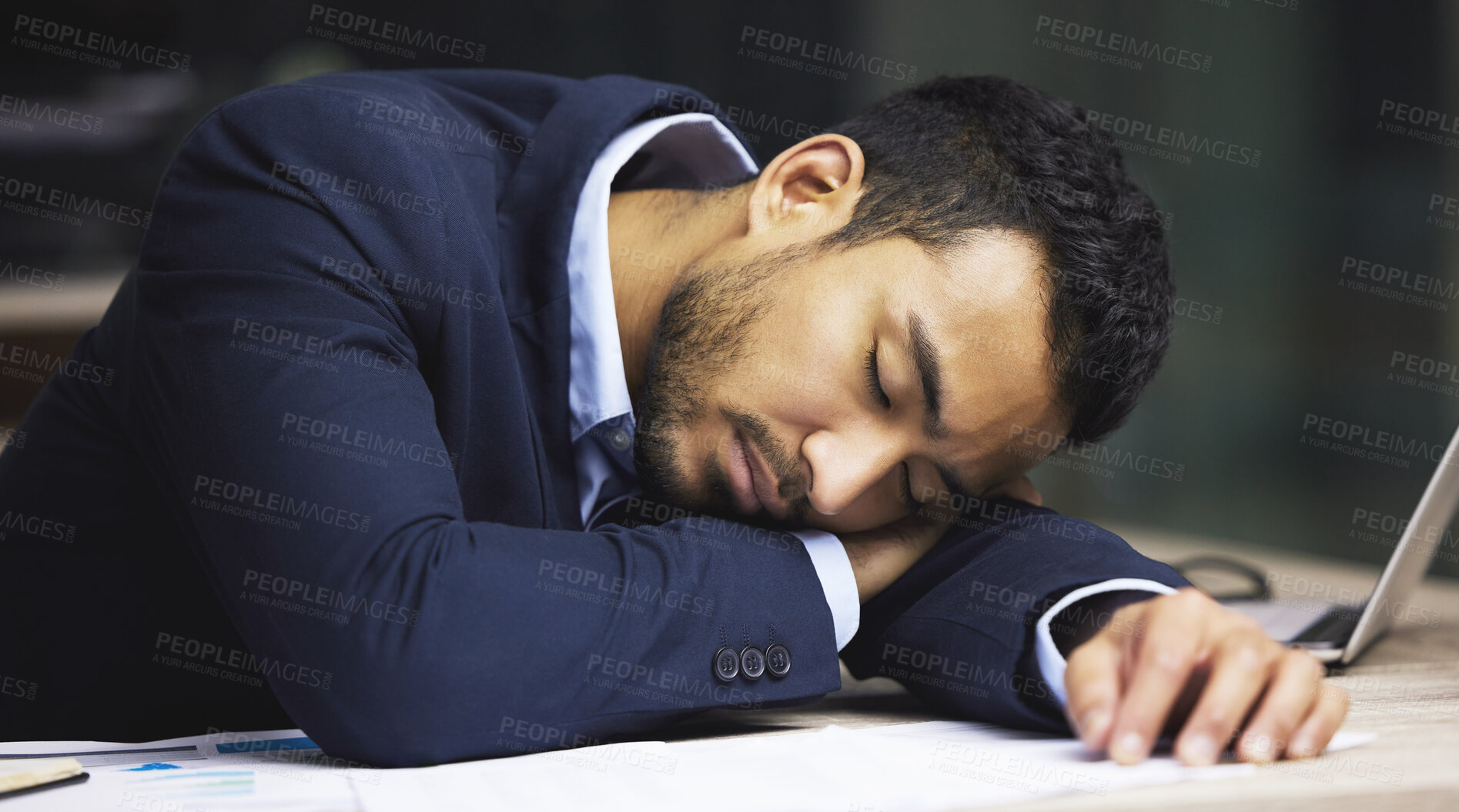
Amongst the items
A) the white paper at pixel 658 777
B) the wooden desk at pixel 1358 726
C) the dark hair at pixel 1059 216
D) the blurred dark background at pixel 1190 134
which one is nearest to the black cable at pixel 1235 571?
the wooden desk at pixel 1358 726

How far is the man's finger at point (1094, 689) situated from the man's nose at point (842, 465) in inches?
10.3

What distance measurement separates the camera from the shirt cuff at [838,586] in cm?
97

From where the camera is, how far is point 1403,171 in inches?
132

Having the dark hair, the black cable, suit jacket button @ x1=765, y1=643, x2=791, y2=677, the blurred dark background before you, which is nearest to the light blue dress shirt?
suit jacket button @ x1=765, y1=643, x2=791, y2=677

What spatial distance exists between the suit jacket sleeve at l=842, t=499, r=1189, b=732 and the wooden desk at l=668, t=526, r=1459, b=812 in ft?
0.15

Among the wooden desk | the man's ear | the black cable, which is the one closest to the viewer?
the wooden desk

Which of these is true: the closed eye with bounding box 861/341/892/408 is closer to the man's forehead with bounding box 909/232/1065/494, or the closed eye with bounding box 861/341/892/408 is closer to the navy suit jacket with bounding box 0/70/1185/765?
the man's forehead with bounding box 909/232/1065/494

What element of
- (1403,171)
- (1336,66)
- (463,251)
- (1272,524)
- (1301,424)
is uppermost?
(1336,66)

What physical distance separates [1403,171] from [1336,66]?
398 mm

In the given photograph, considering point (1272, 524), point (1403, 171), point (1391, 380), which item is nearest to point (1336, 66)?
point (1403, 171)

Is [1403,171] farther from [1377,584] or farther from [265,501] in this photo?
[265,501]

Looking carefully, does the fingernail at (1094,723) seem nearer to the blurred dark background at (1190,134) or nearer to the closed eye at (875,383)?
the closed eye at (875,383)

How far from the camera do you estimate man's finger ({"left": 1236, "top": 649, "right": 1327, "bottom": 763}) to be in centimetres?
71

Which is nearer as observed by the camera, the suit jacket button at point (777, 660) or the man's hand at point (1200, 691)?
the man's hand at point (1200, 691)
